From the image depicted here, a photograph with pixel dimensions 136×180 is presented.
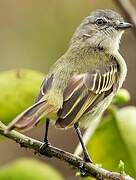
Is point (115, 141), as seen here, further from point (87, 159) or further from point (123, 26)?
point (123, 26)

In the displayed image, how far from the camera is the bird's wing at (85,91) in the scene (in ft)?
13.1

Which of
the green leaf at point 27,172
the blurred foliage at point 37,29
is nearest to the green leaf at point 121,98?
the green leaf at point 27,172

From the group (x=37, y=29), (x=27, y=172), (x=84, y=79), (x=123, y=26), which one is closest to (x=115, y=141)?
(x=84, y=79)

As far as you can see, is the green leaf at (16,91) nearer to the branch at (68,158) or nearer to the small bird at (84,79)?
the small bird at (84,79)

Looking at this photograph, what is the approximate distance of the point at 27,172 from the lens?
408 centimetres

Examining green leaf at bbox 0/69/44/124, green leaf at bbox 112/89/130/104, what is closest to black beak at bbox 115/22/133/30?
green leaf at bbox 112/89/130/104

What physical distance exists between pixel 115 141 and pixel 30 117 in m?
0.95

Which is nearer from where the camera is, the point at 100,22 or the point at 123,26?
the point at 123,26

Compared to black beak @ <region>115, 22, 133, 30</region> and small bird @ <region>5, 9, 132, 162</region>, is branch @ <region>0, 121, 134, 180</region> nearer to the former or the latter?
small bird @ <region>5, 9, 132, 162</region>

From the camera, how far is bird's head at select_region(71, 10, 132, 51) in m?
4.97

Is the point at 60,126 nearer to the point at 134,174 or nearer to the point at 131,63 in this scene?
the point at 134,174

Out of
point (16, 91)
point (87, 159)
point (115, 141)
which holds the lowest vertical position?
point (115, 141)

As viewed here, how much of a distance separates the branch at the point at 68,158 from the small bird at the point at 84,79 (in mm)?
68

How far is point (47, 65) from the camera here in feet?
29.5
